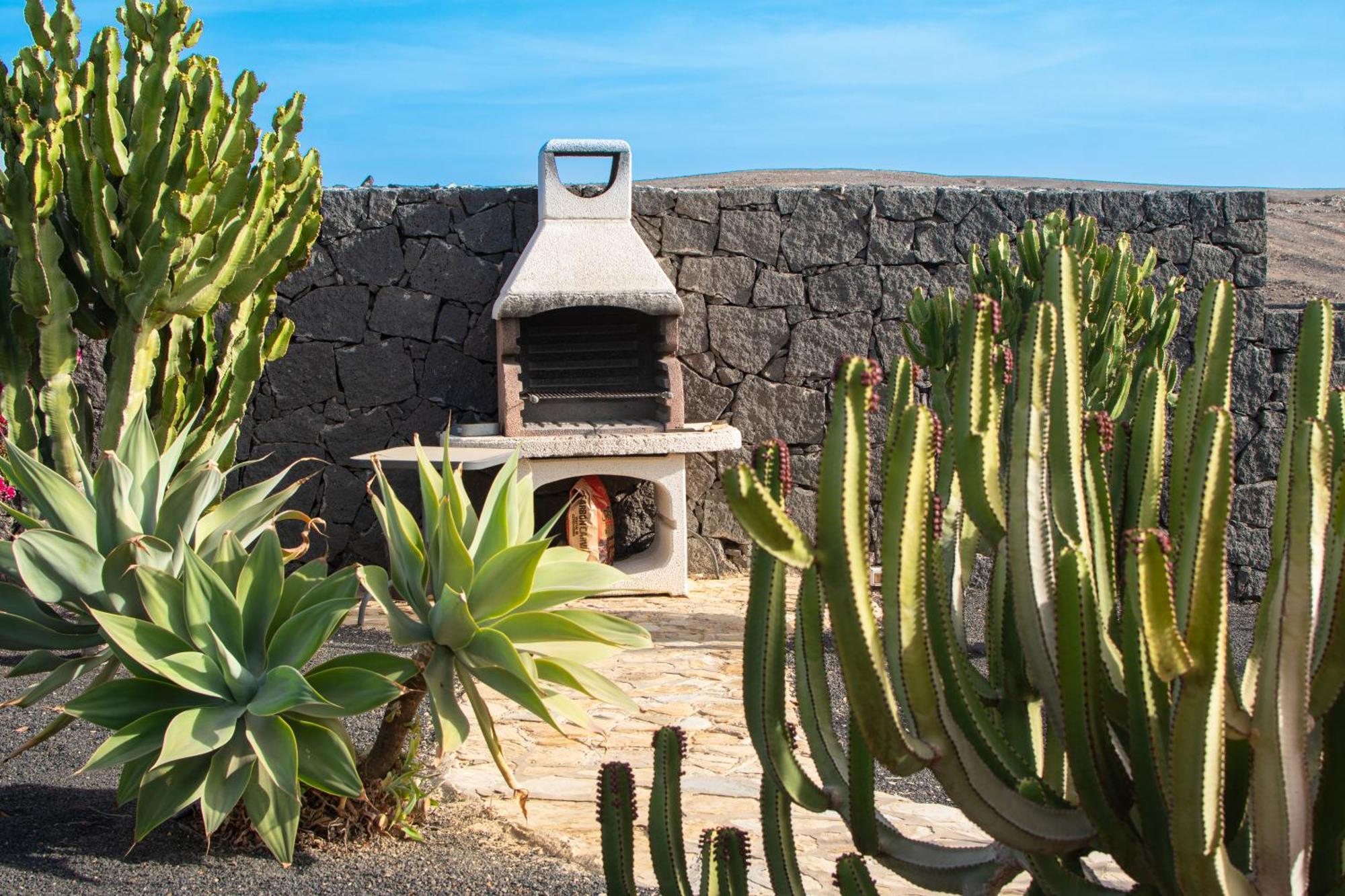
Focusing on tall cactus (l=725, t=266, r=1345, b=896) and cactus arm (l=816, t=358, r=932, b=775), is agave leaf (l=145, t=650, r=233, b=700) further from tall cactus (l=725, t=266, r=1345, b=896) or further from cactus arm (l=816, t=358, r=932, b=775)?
cactus arm (l=816, t=358, r=932, b=775)

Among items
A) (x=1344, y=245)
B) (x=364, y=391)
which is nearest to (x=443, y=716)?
(x=364, y=391)

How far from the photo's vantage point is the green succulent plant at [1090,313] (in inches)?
226

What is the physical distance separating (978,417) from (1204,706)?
0.53 m

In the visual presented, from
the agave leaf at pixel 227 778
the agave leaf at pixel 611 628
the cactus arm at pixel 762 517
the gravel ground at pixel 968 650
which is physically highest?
the cactus arm at pixel 762 517

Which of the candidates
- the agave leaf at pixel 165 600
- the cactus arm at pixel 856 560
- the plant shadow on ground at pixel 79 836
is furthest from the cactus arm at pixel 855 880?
the agave leaf at pixel 165 600

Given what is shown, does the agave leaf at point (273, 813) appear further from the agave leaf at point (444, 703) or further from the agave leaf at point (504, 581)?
the agave leaf at point (504, 581)

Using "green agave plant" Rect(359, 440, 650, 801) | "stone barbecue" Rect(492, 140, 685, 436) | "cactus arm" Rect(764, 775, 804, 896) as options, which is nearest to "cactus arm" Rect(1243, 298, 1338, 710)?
"cactus arm" Rect(764, 775, 804, 896)

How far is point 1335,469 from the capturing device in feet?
6.08

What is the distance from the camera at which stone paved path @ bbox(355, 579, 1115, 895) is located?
331 cm

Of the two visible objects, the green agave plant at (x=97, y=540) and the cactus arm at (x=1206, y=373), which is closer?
the cactus arm at (x=1206, y=373)

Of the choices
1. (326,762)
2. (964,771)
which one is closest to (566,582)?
(326,762)

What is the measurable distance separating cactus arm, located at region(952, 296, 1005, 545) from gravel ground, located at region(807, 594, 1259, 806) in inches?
A: 19.7

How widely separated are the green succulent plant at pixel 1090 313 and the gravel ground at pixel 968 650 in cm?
120

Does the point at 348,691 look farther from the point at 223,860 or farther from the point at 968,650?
the point at 968,650
